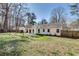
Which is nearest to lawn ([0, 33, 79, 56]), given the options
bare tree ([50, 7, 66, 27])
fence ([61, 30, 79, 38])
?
fence ([61, 30, 79, 38])

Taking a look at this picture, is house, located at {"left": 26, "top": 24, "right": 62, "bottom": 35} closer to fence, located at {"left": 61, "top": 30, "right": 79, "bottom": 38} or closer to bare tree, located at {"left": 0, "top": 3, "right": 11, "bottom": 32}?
fence, located at {"left": 61, "top": 30, "right": 79, "bottom": 38}

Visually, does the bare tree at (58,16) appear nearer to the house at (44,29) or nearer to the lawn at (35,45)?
the house at (44,29)

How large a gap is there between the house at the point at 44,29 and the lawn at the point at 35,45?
0.15 ft

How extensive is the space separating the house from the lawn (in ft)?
0.15

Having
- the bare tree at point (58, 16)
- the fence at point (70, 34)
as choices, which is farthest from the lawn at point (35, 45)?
the bare tree at point (58, 16)

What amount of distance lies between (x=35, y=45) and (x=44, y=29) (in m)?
0.19

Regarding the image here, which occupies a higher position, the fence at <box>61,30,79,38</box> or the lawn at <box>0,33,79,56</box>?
the fence at <box>61,30,79,38</box>

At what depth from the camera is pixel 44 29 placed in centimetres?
193

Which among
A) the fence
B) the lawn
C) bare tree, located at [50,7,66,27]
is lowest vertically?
the lawn

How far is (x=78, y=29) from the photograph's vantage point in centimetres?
191

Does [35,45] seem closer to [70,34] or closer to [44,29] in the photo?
[44,29]

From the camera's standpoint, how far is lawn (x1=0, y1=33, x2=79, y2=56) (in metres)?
1.90

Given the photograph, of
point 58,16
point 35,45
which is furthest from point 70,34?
point 35,45

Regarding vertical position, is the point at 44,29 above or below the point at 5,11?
below
